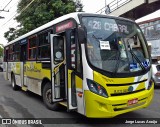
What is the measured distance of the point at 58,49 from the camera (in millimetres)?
7305

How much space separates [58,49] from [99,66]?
1761mm

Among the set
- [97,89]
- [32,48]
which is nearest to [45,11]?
[32,48]

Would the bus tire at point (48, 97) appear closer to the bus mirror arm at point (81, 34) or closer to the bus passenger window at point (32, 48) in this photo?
the bus passenger window at point (32, 48)

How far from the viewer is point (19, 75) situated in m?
11.9

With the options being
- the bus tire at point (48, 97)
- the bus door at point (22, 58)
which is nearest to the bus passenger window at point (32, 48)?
the bus door at point (22, 58)

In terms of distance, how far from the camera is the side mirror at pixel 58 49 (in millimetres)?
7266

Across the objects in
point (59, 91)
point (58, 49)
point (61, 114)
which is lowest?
point (61, 114)

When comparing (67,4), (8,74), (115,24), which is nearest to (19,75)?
(8,74)

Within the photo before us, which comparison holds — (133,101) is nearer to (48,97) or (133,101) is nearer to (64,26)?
(64,26)

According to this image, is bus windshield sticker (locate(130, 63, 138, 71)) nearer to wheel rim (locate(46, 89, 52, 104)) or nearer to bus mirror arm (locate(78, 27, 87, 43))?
bus mirror arm (locate(78, 27, 87, 43))

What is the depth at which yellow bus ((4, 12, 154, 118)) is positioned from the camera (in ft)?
19.2

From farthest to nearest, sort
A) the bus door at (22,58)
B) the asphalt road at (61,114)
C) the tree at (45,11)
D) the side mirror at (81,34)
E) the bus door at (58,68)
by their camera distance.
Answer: the tree at (45,11) < the bus door at (22,58) < the bus door at (58,68) < the asphalt road at (61,114) < the side mirror at (81,34)

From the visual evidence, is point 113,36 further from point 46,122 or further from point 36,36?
point 36,36

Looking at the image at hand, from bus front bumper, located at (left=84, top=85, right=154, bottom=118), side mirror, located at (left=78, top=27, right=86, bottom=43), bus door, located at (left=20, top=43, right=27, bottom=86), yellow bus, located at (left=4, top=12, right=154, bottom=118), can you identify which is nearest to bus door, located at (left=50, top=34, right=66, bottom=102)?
yellow bus, located at (left=4, top=12, right=154, bottom=118)
